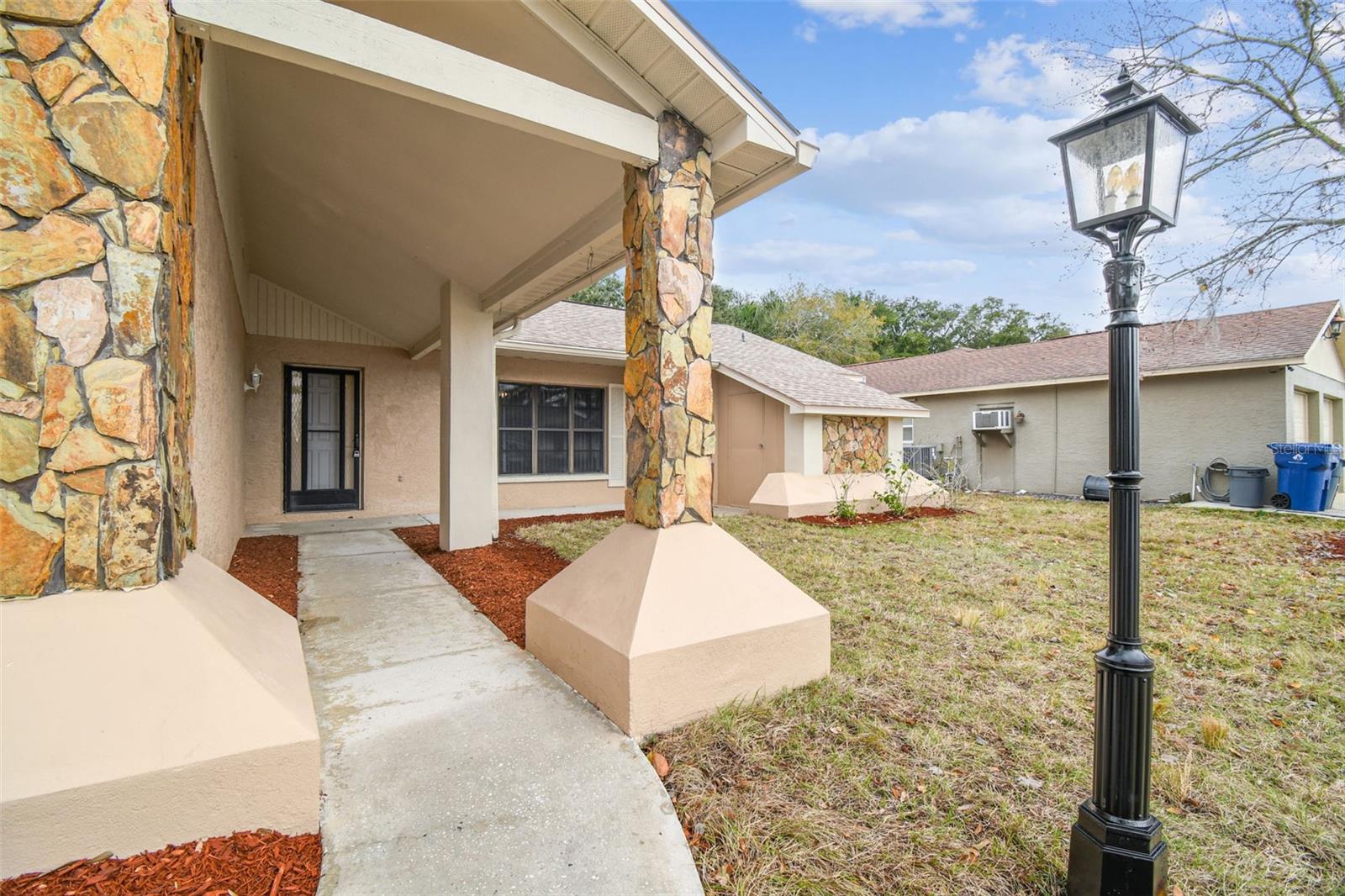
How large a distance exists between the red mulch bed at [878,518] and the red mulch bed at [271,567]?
22.2ft

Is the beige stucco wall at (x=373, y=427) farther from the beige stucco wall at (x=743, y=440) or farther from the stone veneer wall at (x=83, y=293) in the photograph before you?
the stone veneer wall at (x=83, y=293)

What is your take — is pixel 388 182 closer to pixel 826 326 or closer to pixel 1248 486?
pixel 1248 486

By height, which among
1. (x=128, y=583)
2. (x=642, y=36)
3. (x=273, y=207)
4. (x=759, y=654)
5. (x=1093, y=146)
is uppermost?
(x=273, y=207)

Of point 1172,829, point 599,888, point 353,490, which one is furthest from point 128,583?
point 353,490

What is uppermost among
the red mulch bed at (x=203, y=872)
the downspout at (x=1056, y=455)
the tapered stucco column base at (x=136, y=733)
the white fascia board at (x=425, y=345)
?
the white fascia board at (x=425, y=345)

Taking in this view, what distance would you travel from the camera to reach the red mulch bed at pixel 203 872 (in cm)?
157

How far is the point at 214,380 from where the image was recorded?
4.70m

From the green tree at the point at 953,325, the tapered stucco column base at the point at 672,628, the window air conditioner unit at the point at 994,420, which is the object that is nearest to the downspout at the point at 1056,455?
the window air conditioner unit at the point at 994,420

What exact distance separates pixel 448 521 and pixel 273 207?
3794mm

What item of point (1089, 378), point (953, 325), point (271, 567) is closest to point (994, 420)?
point (1089, 378)

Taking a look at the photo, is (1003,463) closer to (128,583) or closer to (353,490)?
(353,490)

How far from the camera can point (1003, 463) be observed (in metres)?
15.4

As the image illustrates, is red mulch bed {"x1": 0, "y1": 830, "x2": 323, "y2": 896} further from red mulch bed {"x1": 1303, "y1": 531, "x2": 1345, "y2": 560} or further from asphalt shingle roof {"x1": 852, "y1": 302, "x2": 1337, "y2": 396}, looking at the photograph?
asphalt shingle roof {"x1": 852, "y1": 302, "x2": 1337, "y2": 396}

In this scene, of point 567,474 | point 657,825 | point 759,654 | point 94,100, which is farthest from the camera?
point 567,474
